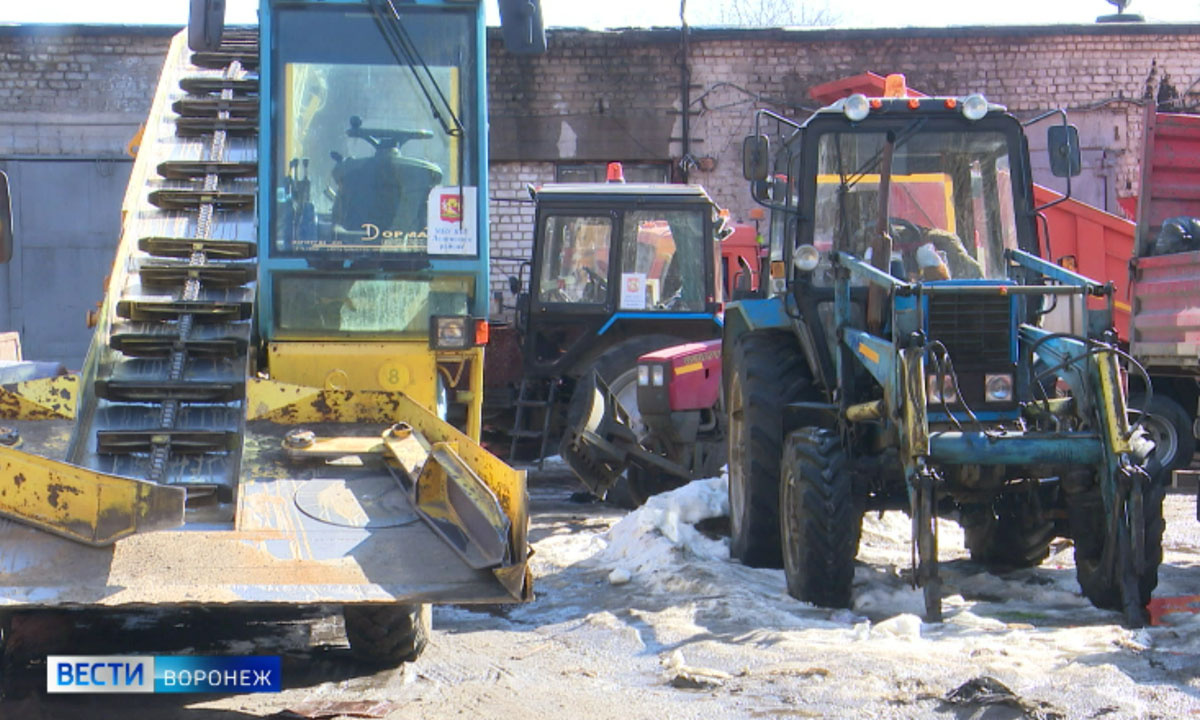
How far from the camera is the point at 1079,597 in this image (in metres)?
6.45

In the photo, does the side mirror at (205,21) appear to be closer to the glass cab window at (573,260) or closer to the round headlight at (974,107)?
the round headlight at (974,107)

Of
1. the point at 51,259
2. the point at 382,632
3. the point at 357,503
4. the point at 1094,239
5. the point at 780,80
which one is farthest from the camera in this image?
the point at 780,80

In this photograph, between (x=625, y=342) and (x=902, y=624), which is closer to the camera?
(x=902, y=624)

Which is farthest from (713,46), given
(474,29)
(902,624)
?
(902,624)

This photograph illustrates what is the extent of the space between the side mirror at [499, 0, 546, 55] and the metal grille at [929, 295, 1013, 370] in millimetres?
2144

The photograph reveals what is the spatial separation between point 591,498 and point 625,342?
1268 millimetres

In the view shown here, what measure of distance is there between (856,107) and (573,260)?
4.64m

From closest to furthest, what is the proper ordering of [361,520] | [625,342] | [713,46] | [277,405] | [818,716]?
[818,716], [361,520], [277,405], [625,342], [713,46]

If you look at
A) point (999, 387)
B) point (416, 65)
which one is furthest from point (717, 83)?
point (999, 387)

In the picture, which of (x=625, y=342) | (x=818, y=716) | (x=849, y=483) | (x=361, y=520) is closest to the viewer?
(x=818, y=716)

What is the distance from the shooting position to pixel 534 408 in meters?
11.3

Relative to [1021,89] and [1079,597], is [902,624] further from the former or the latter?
[1021,89]

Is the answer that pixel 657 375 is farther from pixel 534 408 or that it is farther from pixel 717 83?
pixel 717 83

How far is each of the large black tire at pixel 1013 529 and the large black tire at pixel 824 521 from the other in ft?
2.52
